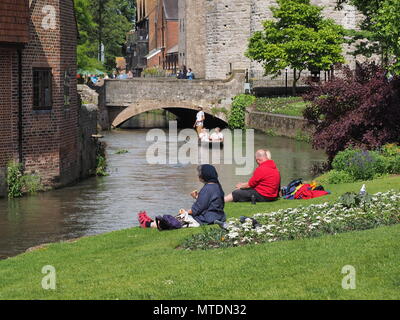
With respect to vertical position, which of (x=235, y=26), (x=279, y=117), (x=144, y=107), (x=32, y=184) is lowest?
(x=32, y=184)

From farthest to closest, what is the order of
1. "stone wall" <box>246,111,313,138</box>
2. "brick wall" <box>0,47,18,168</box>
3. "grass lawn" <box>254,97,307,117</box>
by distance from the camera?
"grass lawn" <box>254,97,307,117</box>
"stone wall" <box>246,111,313,138</box>
"brick wall" <box>0,47,18,168</box>

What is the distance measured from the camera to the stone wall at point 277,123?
44.9m

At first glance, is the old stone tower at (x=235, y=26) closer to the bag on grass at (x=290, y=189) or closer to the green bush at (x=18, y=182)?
the green bush at (x=18, y=182)

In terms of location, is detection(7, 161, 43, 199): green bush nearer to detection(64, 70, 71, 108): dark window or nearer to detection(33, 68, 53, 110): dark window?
detection(33, 68, 53, 110): dark window

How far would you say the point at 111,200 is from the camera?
24.5 meters

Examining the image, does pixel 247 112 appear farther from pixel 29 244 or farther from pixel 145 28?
pixel 145 28

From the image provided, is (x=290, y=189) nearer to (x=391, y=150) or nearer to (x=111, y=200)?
(x=391, y=150)

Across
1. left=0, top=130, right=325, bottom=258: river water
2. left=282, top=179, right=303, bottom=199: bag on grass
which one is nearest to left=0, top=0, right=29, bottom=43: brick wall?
left=0, top=130, right=325, bottom=258: river water

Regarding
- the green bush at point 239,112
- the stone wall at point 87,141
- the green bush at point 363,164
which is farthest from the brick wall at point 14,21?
the green bush at point 239,112

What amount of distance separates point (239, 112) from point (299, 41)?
6.14 m

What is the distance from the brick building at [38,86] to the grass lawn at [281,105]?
24.7m

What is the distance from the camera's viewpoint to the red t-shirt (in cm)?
1809

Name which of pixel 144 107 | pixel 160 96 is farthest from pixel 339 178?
pixel 144 107

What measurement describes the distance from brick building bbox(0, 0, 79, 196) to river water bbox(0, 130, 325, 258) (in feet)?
3.72
